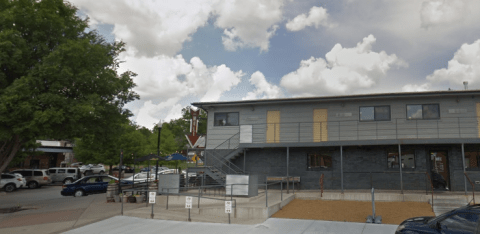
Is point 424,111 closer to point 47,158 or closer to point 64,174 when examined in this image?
point 64,174

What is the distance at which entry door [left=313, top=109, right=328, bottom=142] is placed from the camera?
18828 mm

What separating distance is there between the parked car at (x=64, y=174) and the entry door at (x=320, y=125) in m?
26.4

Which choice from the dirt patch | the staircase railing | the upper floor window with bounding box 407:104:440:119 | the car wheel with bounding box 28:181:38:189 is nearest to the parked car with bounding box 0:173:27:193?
the car wheel with bounding box 28:181:38:189

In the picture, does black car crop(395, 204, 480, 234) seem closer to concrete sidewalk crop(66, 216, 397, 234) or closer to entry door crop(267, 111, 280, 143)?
concrete sidewalk crop(66, 216, 397, 234)

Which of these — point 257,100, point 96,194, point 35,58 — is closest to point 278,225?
point 257,100

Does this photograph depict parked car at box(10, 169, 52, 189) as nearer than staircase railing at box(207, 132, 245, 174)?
No

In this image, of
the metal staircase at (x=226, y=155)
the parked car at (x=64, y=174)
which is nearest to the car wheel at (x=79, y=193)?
the metal staircase at (x=226, y=155)

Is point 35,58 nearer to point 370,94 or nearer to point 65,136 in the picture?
point 65,136

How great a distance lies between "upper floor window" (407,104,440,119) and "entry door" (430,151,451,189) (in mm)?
2027

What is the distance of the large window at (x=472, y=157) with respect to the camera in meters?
17.1

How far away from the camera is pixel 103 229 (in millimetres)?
11180

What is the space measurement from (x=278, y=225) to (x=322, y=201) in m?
5.19

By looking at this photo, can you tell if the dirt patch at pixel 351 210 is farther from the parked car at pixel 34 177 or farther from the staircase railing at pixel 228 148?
the parked car at pixel 34 177

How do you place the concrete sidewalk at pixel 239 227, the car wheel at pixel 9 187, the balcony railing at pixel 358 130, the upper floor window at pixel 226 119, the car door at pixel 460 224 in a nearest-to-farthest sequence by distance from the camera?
the car door at pixel 460 224, the concrete sidewalk at pixel 239 227, the balcony railing at pixel 358 130, the upper floor window at pixel 226 119, the car wheel at pixel 9 187
